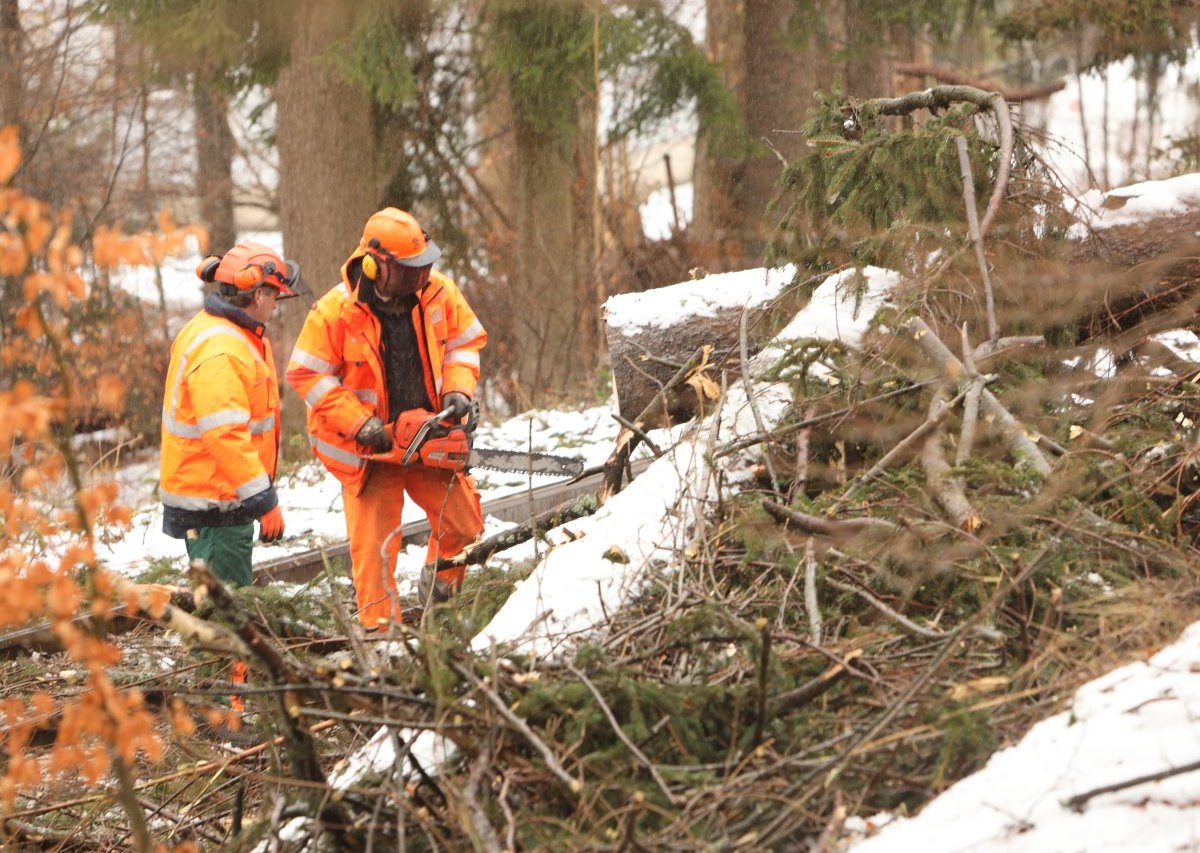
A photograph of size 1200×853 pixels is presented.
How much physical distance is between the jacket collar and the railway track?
4.70ft

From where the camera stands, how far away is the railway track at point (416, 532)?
6.81 metres

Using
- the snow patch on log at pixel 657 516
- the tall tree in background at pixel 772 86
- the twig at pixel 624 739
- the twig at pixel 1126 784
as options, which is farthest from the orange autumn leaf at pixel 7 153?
the tall tree in background at pixel 772 86

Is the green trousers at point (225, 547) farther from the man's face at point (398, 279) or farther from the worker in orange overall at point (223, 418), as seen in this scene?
the man's face at point (398, 279)

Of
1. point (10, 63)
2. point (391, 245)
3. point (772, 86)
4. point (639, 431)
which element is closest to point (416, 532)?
point (391, 245)

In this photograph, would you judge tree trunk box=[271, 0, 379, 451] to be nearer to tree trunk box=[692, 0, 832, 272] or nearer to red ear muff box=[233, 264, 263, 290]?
tree trunk box=[692, 0, 832, 272]

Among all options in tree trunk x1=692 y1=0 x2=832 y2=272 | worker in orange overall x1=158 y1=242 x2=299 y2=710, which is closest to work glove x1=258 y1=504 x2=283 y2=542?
worker in orange overall x1=158 y1=242 x2=299 y2=710

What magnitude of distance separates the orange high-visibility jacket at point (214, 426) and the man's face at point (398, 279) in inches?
24.7

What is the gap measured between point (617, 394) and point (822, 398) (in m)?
1.70

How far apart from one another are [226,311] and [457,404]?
3.84ft

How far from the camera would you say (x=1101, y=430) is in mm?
4434

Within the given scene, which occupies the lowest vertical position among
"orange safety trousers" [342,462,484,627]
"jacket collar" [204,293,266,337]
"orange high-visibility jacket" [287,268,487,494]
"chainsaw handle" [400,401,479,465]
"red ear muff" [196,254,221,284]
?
"orange safety trousers" [342,462,484,627]

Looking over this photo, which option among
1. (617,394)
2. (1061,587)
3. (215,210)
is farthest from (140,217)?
(1061,587)

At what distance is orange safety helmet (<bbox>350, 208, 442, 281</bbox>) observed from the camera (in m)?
5.63

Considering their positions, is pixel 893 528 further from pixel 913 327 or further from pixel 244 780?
pixel 244 780
